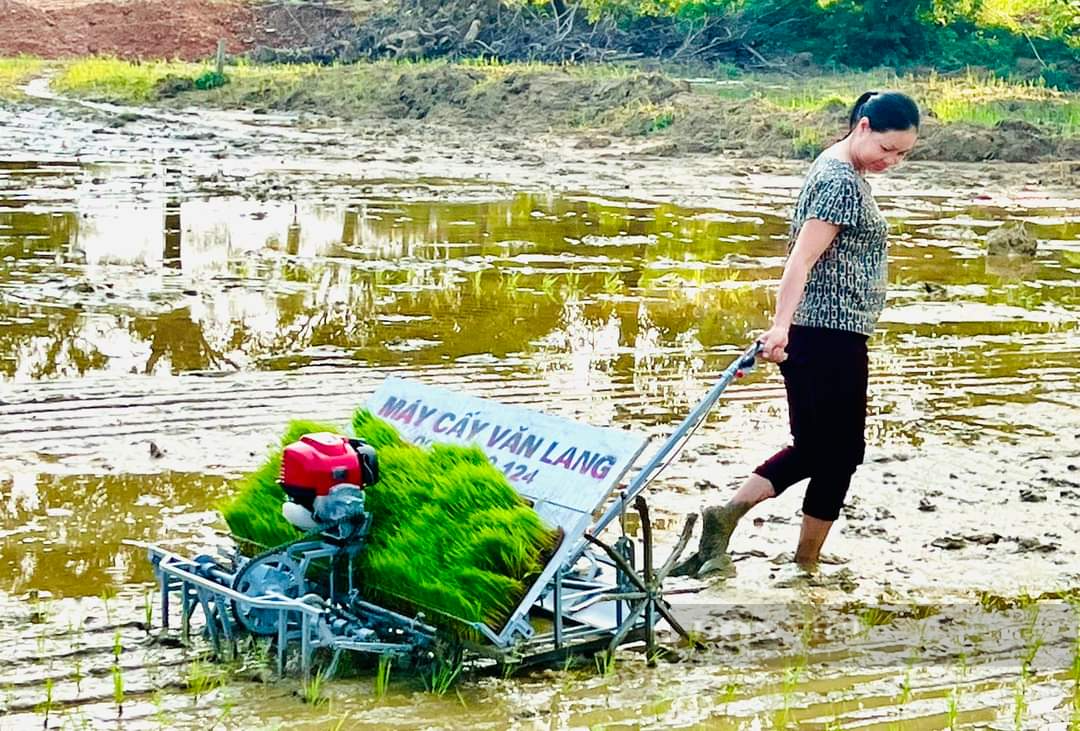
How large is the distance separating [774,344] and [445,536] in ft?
4.65

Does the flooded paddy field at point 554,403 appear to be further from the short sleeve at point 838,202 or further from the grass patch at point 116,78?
the grass patch at point 116,78

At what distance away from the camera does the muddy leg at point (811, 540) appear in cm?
601

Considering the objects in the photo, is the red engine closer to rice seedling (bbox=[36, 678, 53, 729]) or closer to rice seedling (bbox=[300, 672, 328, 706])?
rice seedling (bbox=[300, 672, 328, 706])

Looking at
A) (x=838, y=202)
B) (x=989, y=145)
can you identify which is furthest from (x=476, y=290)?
(x=989, y=145)

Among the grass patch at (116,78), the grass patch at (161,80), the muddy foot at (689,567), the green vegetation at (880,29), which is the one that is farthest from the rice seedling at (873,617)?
the green vegetation at (880,29)

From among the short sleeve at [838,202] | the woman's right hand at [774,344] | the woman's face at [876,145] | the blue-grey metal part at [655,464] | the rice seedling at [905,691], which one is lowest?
the rice seedling at [905,691]

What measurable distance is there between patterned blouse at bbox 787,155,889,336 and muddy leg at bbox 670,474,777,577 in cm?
65

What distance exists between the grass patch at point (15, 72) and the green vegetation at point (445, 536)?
2980 cm

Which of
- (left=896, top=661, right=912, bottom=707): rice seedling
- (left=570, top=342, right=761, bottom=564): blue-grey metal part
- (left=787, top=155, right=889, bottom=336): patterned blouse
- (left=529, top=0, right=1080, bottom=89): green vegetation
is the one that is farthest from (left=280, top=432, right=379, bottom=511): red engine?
(left=529, top=0, right=1080, bottom=89): green vegetation

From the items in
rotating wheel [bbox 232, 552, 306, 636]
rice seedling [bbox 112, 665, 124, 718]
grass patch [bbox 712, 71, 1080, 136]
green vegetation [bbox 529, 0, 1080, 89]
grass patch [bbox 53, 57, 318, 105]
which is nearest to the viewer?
rice seedling [bbox 112, 665, 124, 718]

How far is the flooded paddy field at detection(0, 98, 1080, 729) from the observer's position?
15.9ft

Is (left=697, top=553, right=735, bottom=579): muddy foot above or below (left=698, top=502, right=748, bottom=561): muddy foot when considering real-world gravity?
below

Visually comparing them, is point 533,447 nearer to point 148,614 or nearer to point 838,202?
point 148,614

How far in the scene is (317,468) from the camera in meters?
4.70
